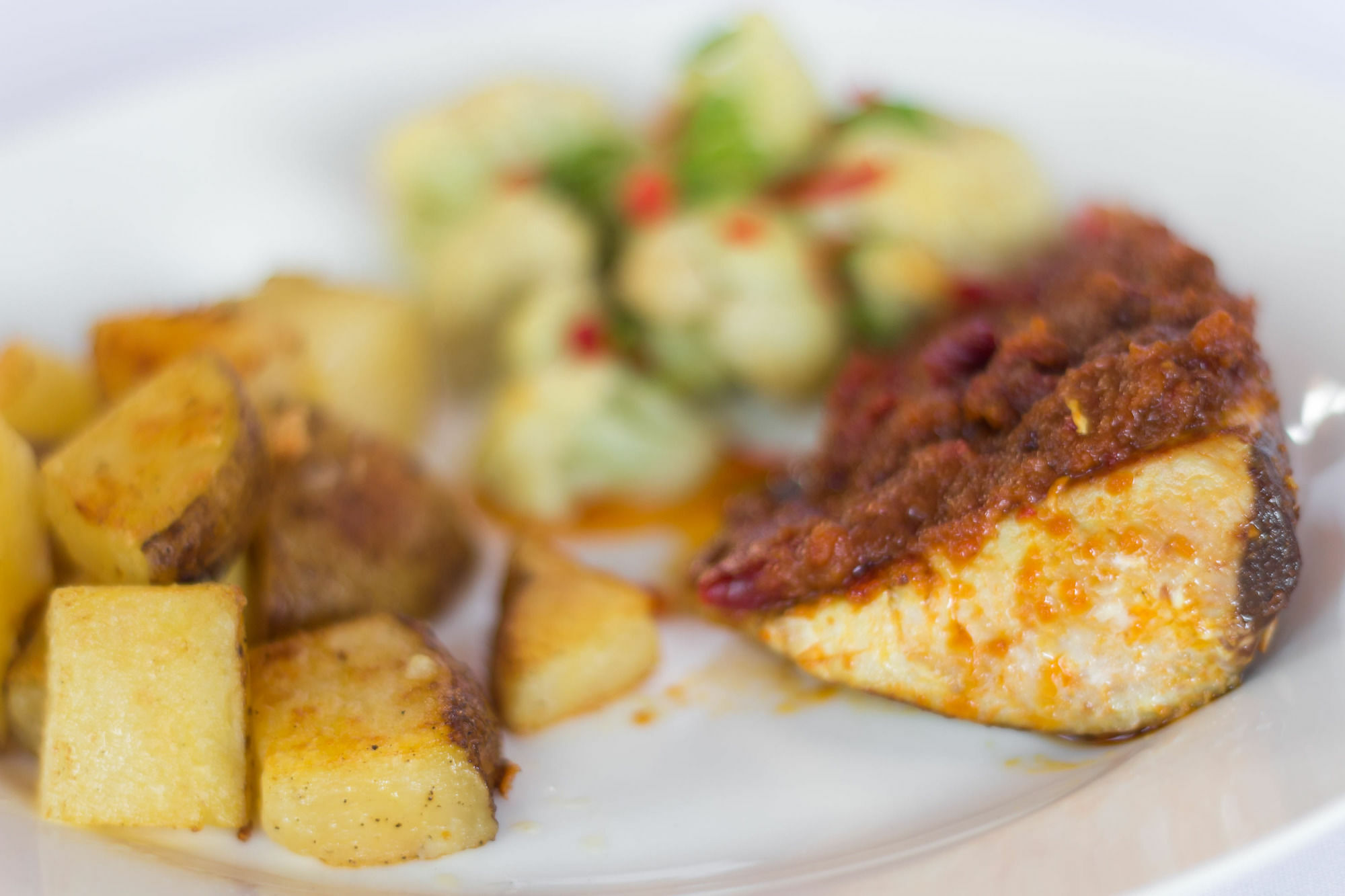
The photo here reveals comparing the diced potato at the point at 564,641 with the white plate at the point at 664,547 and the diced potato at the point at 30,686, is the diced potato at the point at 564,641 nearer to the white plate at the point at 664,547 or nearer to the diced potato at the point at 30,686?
the white plate at the point at 664,547

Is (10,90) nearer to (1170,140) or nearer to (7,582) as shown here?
(7,582)

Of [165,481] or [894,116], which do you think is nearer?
[165,481]

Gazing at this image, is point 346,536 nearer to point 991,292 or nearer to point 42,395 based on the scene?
point 42,395

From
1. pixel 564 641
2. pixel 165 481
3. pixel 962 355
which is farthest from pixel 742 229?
pixel 165 481

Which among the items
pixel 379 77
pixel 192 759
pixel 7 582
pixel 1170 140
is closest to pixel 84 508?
pixel 7 582

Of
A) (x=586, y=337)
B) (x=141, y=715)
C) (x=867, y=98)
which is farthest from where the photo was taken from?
(x=867, y=98)

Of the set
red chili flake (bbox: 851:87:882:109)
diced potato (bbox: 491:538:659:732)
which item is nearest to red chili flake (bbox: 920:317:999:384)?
diced potato (bbox: 491:538:659:732)
